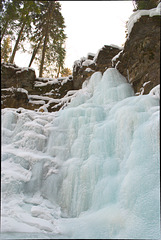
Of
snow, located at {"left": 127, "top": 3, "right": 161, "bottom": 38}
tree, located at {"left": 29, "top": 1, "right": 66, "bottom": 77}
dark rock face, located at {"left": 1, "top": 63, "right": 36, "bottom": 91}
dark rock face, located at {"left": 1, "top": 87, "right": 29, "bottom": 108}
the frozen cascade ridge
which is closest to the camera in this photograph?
the frozen cascade ridge

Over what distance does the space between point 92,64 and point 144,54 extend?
11.6ft

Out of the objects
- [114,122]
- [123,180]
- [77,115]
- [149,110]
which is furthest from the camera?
[77,115]

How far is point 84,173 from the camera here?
16.8 feet

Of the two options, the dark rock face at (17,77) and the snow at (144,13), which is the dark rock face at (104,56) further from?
the dark rock face at (17,77)

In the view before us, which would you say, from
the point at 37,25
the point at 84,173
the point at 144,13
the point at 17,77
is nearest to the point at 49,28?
the point at 37,25

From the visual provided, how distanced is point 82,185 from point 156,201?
6.00 ft

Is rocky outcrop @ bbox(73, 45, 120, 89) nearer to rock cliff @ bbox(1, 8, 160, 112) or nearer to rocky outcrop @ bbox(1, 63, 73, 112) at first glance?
rock cliff @ bbox(1, 8, 160, 112)

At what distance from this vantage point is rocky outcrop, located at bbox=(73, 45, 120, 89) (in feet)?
34.5

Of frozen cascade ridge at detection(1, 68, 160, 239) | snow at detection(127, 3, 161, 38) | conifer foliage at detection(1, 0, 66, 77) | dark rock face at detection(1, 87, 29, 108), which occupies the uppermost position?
conifer foliage at detection(1, 0, 66, 77)

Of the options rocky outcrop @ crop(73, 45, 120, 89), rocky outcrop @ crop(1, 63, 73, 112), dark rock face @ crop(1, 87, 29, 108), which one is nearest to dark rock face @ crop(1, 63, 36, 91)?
rocky outcrop @ crop(1, 63, 73, 112)

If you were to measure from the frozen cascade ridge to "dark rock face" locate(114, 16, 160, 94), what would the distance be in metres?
0.81

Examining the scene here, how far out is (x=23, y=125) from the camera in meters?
7.32

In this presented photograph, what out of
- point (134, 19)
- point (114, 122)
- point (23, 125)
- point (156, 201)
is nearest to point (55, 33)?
point (134, 19)

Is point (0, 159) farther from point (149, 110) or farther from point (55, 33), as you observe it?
point (55, 33)
